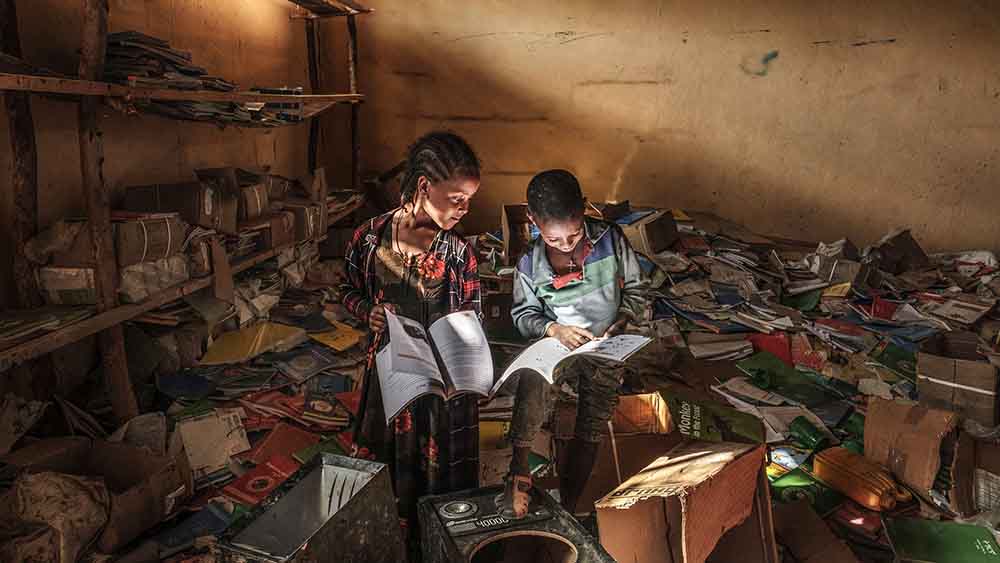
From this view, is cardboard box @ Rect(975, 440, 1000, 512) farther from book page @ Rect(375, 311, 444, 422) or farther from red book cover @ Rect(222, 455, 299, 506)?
red book cover @ Rect(222, 455, 299, 506)

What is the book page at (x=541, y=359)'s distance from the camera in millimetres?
1608

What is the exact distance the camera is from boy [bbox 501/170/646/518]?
182 centimetres

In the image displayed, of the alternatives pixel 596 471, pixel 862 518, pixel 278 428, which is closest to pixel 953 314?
pixel 862 518

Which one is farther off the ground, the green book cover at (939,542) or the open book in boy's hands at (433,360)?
the open book in boy's hands at (433,360)

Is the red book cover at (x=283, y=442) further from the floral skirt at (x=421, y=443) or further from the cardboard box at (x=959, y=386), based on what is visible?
the cardboard box at (x=959, y=386)

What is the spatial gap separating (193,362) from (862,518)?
320 centimetres

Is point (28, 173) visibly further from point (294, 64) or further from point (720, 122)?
point (720, 122)

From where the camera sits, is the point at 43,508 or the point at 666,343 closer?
the point at 43,508

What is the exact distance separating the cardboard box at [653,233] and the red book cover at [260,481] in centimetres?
289

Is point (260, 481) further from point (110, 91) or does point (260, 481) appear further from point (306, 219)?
point (306, 219)

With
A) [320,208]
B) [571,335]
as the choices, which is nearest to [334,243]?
[320,208]

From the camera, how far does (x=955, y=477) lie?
2.44 meters

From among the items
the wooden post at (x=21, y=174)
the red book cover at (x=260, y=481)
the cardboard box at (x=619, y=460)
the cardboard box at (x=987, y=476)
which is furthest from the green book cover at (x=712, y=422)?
the wooden post at (x=21, y=174)

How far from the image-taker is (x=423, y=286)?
1767mm
